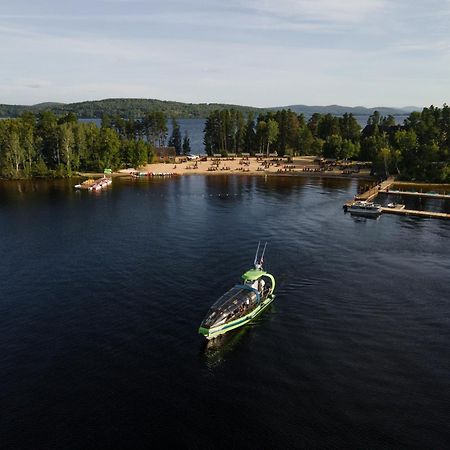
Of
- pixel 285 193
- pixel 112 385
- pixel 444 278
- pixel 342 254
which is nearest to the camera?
pixel 112 385

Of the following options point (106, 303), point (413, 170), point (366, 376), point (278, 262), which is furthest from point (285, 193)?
point (366, 376)

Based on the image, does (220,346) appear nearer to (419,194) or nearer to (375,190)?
(375,190)

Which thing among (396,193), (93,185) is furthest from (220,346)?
(93,185)

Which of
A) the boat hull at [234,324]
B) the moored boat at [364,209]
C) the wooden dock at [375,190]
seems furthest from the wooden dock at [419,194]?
the boat hull at [234,324]

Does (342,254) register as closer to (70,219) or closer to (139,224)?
(139,224)

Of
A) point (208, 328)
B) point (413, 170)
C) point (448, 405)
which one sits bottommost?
point (448, 405)

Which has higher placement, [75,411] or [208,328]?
[208,328]

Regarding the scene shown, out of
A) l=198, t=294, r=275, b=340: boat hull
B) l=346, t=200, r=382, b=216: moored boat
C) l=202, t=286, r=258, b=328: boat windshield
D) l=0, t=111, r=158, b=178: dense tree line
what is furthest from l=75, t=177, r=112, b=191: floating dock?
l=198, t=294, r=275, b=340: boat hull
